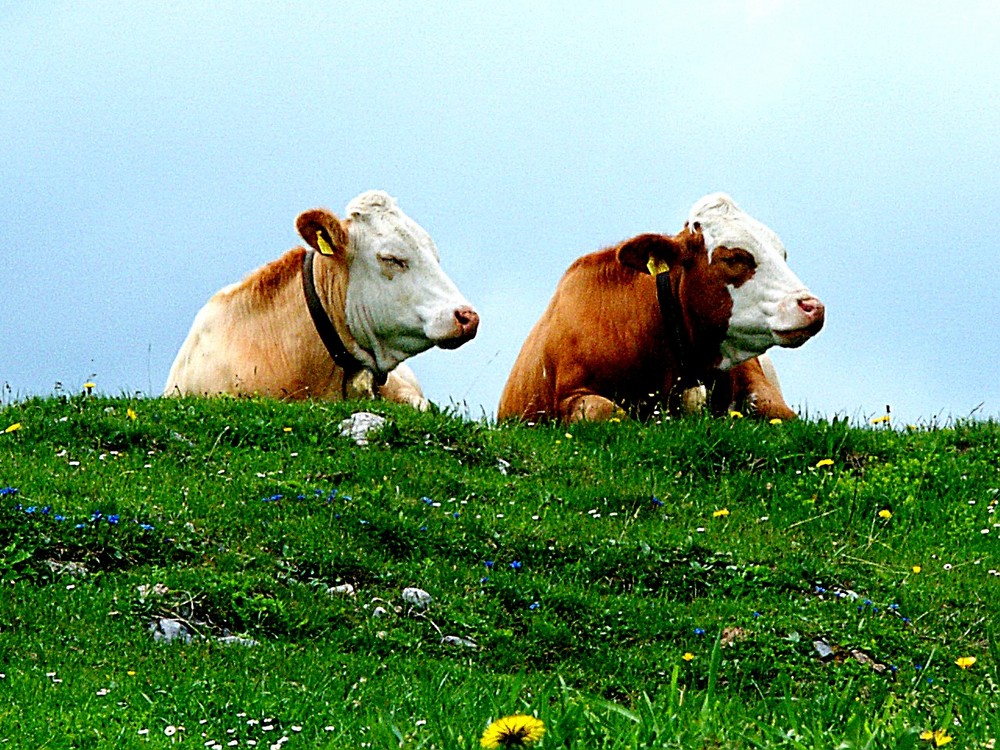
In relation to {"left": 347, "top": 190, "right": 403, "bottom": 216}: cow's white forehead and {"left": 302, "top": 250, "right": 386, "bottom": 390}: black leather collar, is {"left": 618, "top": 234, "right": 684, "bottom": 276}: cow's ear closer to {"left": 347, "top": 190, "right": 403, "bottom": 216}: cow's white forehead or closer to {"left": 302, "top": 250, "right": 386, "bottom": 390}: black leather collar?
{"left": 347, "top": 190, "right": 403, "bottom": 216}: cow's white forehead

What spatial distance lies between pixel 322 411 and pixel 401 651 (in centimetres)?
455

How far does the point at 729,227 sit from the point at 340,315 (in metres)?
3.81

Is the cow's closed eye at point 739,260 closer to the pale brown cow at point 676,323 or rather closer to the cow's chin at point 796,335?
the pale brown cow at point 676,323

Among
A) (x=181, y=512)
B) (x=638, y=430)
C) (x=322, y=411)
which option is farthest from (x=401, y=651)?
(x=638, y=430)

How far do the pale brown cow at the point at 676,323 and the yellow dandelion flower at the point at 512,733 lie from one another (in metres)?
9.79

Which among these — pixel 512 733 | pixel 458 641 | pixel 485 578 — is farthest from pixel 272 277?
pixel 512 733

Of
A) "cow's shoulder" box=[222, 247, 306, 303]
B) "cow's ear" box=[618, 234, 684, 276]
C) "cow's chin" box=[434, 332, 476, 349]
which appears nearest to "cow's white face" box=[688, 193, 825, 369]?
"cow's ear" box=[618, 234, 684, 276]

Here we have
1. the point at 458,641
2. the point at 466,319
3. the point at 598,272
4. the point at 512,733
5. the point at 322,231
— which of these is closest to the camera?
the point at 512,733

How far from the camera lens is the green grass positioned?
21.6 feet

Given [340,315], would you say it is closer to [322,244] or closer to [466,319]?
[322,244]

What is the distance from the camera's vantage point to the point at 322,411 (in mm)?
13117

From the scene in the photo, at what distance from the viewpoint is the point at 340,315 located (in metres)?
15.4

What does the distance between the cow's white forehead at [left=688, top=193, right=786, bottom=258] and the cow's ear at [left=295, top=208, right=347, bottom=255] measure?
3.36 meters

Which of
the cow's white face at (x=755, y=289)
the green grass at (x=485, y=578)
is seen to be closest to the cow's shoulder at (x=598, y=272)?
the cow's white face at (x=755, y=289)
